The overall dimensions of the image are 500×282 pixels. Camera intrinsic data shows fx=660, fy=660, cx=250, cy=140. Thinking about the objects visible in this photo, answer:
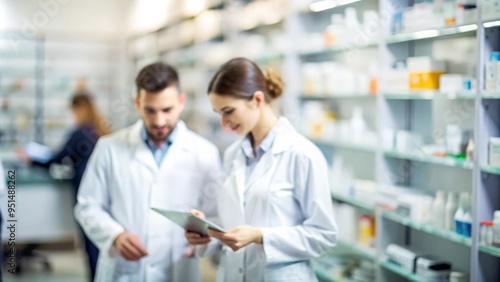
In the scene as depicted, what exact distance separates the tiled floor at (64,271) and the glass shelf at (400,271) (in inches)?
74.3

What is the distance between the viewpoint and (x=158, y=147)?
9.26ft

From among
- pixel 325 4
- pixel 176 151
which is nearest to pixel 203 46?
pixel 325 4

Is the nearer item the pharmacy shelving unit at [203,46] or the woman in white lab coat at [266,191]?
the woman in white lab coat at [266,191]

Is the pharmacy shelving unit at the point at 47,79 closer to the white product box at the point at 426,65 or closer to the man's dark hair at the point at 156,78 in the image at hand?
the man's dark hair at the point at 156,78

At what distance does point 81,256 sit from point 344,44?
11.8 ft

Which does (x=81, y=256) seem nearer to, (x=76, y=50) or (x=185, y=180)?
(x=76, y=50)

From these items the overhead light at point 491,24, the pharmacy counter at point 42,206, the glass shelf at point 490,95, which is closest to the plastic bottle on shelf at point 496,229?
the glass shelf at point 490,95

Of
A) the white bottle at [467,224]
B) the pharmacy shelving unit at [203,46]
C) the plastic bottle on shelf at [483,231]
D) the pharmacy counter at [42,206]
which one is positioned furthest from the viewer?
the pharmacy shelving unit at [203,46]

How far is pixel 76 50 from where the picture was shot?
8078mm

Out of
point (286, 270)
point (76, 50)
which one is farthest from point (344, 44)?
point (76, 50)

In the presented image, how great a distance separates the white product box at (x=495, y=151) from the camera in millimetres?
2799

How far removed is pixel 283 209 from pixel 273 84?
0.48 metres

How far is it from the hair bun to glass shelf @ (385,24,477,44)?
1004 mm

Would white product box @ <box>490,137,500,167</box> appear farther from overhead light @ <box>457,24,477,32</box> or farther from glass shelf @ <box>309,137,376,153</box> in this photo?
glass shelf @ <box>309,137,376,153</box>
